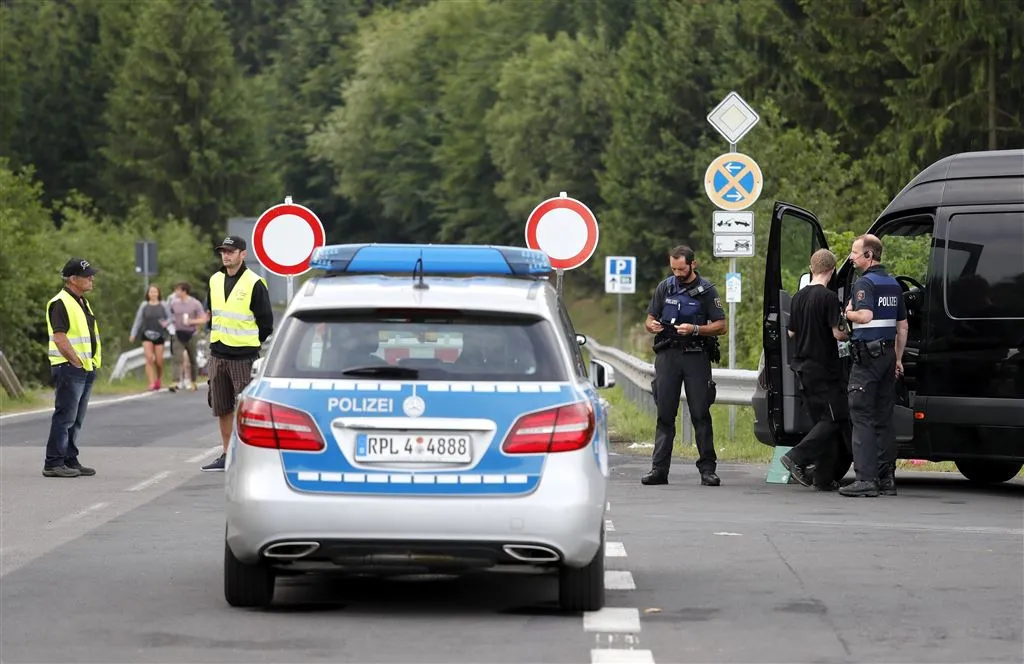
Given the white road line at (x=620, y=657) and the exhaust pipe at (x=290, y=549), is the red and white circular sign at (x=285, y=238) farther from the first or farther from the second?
the white road line at (x=620, y=657)


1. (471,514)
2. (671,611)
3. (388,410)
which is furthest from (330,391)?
(671,611)

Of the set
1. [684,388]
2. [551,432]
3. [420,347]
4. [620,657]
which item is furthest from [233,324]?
[620,657]

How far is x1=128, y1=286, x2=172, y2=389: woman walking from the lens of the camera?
3403 cm

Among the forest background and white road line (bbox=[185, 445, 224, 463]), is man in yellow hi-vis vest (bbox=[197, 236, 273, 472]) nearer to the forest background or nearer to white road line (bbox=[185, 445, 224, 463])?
white road line (bbox=[185, 445, 224, 463])

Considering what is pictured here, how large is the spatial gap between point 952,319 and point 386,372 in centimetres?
781

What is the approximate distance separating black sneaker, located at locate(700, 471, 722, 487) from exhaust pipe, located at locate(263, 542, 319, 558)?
7.84 m

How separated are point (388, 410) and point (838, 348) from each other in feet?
24.7

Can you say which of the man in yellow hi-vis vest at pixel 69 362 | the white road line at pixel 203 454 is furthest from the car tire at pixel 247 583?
the white road line at pixel 203 454

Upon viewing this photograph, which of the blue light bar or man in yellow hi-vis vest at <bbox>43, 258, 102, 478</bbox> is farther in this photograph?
man in yellow hi-vis vest at <bbox>43, 258, 102, 478</bbox>

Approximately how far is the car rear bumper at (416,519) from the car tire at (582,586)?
23 centimetres

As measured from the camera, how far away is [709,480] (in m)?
16.5

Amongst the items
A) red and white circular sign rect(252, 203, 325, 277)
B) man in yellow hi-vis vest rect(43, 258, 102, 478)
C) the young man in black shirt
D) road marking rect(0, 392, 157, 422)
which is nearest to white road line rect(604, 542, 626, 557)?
the young man in black shirt

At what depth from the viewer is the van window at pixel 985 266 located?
1566cm

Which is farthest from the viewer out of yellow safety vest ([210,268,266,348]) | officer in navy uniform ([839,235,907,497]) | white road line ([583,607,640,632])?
yellow safety vest ([210,268,266,348])
